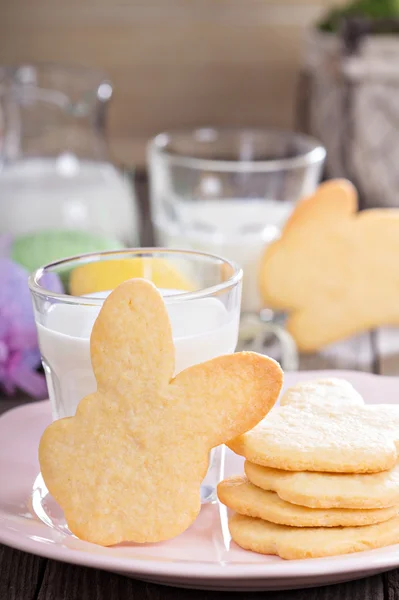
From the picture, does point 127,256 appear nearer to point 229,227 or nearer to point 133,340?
point 133,340

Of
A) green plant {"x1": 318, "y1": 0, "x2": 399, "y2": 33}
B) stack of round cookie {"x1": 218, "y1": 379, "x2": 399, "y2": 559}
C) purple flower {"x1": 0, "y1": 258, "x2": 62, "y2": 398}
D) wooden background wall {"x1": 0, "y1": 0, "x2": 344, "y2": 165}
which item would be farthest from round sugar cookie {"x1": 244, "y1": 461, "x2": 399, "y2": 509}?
wooden background wall {"x1": 0, "y1": 0, "x2": 344, "y2": 165}

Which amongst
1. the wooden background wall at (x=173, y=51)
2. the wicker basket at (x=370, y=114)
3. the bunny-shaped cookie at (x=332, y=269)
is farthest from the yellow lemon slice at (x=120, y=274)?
the wooden background wall at (x=173, y=51)

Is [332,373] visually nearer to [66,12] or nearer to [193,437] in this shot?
[193,437]

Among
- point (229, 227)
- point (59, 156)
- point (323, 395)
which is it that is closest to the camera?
point (323, 395)

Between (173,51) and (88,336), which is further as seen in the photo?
(173,51)

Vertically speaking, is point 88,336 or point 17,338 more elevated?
point 88,336

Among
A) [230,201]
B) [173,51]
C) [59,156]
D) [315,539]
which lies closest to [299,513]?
[315,539]
